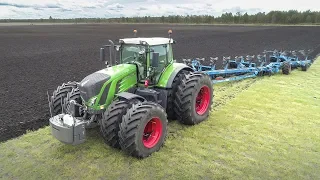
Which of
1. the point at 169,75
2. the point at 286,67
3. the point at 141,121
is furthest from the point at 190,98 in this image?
the point at 286,67

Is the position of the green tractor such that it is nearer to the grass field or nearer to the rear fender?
the rear fender

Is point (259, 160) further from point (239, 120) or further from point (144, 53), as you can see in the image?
point (144, 53)

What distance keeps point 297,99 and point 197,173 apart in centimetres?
570

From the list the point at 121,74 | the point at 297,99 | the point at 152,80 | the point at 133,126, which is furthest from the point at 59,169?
the point at 297,99

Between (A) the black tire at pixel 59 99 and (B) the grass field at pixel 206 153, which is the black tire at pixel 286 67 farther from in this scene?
(A) the black tire at pixel 59 99

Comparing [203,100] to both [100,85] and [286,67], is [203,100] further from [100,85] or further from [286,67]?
[286,67]

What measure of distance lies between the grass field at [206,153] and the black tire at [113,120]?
374 millimetres

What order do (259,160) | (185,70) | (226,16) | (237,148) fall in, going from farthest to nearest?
1. (226,16)
2. (185,70)
3. (237,148)
4. (259,160)

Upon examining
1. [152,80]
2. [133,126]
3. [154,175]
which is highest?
[152,80]

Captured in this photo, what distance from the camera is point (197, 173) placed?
5.23m

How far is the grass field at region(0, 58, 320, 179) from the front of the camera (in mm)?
5242

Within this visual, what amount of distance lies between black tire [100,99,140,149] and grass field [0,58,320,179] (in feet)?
1.23

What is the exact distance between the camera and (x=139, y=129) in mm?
5445

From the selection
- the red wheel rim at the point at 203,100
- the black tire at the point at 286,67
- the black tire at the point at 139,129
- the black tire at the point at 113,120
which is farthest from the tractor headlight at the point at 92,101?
the black tire at the point at 286,67
